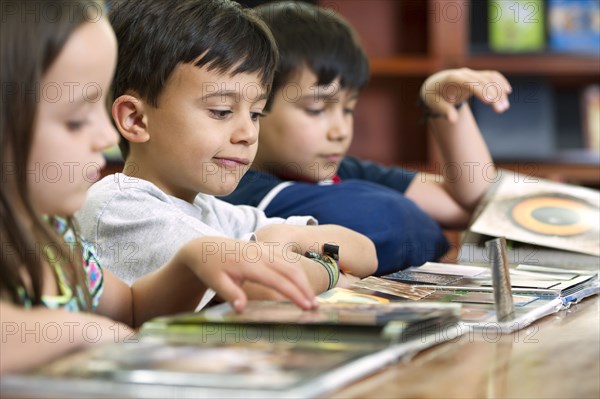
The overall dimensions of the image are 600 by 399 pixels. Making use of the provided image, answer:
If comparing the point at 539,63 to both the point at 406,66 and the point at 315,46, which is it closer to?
the point at 406,66

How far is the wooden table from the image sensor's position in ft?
1.91

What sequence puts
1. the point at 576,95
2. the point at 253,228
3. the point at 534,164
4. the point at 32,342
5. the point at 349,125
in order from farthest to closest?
the point at 576,95 < the point at 534,164 < the point at 349,125 < the point at 253,228 < the point at 32,342

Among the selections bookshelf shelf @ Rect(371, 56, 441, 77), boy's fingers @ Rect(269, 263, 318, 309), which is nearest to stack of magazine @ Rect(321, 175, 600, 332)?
boy's fingers @ Rect(269, 263, 318, 309)

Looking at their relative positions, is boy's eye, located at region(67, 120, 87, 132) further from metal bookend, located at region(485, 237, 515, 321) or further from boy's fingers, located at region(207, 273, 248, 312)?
metal bookend, located at region(485, 237, 515, 321)

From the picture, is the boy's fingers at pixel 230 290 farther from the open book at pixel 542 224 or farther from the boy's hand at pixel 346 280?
the open book at pixel 542 224

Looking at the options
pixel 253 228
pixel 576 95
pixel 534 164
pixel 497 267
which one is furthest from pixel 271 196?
pixel 576 95

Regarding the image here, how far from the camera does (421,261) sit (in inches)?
54.2

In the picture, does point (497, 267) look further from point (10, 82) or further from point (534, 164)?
point (534, 164)

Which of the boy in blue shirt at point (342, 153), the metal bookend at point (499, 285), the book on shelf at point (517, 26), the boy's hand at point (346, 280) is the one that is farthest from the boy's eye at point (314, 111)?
the book on shelf at point (517, 26)

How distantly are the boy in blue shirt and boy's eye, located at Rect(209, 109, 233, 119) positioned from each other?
0.93 feet

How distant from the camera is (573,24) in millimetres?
3082

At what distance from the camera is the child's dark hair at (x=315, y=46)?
5.01ft

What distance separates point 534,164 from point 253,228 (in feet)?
6.57

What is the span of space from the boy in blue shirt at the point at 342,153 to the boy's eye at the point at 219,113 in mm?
284
